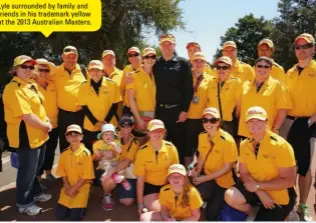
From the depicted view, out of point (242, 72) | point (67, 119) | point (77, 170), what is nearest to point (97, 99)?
point (67, 119)

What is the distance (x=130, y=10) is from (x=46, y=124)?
54.4 ft

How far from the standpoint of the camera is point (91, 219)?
5.14 m

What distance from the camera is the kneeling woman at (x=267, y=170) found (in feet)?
13.6

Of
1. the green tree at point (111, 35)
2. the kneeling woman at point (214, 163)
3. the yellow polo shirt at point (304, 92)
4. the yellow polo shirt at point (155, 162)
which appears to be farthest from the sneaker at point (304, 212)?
the green tree at point (111, 35)

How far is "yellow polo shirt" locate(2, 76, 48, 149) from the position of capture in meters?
4.89

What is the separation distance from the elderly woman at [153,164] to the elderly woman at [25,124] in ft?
4.46

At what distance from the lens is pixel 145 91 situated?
564 centimetres

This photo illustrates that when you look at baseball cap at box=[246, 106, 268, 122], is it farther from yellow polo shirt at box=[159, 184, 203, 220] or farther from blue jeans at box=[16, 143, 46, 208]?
blue jeans at box=[16, 143, 46, 208]

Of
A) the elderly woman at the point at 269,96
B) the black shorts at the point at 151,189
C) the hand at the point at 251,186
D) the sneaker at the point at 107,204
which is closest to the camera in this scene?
the hand at the point at 251,186

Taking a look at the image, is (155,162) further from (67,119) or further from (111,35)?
(111,35)

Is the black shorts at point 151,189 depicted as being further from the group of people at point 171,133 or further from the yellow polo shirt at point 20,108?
the yellow polo shirt at point 20,108

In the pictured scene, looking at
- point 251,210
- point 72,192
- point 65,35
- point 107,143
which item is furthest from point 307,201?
point 65,35

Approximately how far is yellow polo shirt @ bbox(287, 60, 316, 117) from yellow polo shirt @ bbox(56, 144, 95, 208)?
9.04ft

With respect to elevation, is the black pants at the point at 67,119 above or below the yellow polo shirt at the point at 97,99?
below
